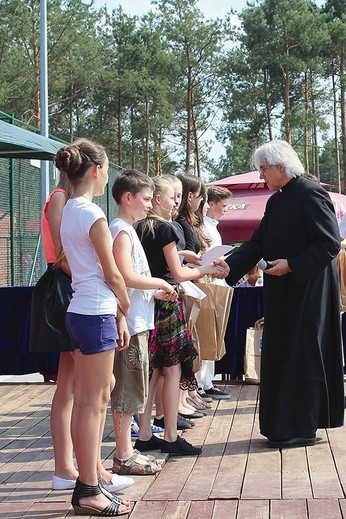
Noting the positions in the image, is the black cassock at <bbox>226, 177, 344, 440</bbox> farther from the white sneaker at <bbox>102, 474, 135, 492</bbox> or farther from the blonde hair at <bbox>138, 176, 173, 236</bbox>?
the white sneaker at <bbox>102, 474, 135, 492</bbox>

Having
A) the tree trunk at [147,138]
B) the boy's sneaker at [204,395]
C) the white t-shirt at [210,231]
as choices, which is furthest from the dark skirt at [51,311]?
the tree trunk at [147,138]

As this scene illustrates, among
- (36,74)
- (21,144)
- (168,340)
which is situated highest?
(36,74)

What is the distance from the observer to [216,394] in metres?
8.02

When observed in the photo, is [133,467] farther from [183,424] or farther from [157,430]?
[183,424]

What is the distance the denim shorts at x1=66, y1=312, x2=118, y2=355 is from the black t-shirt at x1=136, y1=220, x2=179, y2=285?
1310 millimetres

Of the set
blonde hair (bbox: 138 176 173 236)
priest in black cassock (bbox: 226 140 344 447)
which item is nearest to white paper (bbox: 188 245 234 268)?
priest in black cassock (bbox: 226 140 344 447)

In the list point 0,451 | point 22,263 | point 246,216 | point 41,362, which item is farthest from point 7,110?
point 0,451

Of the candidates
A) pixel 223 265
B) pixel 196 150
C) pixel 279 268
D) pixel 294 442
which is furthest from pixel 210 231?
pixel 196 150

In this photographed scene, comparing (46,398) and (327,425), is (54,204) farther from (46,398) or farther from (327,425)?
(46,398)

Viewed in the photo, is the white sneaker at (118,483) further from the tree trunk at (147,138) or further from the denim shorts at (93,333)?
the tree trunk at (147,138)

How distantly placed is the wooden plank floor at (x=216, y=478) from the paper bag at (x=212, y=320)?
20.4 inches

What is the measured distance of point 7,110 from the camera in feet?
125

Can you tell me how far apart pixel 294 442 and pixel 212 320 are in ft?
5.34

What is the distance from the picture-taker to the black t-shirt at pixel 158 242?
5688 mm
